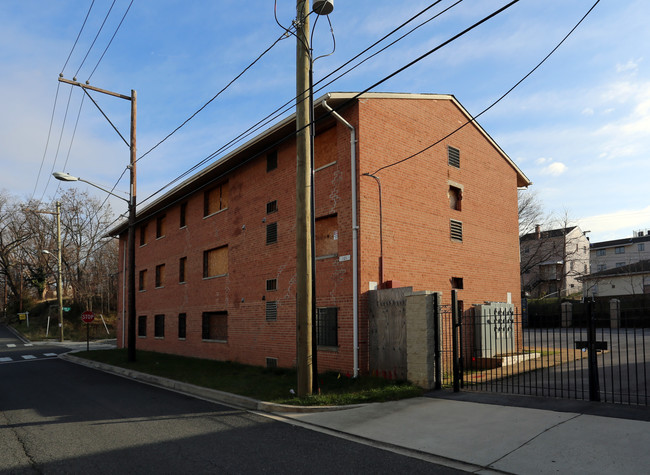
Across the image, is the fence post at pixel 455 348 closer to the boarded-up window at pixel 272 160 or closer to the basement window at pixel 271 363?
Answer: the basement window at pixel 271 363

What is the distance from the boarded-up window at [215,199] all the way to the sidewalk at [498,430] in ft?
39.3

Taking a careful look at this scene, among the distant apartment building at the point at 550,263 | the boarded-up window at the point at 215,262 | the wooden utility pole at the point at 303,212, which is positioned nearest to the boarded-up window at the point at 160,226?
the boarded-up window at the point at 215,262

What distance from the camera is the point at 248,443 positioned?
7.19 m

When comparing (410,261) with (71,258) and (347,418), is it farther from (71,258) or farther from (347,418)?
(71,258)

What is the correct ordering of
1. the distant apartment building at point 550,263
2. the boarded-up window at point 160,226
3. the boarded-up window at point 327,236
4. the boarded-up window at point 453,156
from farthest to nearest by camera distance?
the distant apartment building at point 550,263 < the boarded-up window at point 160,226 < the boarded-up window at point 453,156 < the boarded-up window at point 327,236

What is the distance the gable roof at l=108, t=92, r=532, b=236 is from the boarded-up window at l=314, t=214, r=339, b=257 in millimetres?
2796

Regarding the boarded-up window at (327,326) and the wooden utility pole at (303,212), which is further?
Result: the boarded-up window at (327,326)

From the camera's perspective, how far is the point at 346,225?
1359 centimetres

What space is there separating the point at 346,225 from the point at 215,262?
366 inches

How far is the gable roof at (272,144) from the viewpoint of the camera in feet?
45.4

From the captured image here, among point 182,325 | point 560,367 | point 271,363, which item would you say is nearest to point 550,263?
point 182,325

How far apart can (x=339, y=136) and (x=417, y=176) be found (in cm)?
300

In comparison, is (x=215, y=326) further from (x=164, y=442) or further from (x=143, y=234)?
(x=164, y=442)

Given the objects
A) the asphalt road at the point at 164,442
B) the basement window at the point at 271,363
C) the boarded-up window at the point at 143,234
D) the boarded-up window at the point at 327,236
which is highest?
the boarded-up window at the point at 143,234
